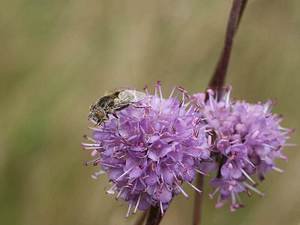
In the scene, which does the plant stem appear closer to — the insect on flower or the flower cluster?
the flower cluster

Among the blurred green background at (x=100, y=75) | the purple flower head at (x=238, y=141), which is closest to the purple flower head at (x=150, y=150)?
the purple flower head at (x=238, y=141)

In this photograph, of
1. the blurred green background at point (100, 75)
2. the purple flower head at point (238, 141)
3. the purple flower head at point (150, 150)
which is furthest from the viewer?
the blurred green background at point (100, 75)

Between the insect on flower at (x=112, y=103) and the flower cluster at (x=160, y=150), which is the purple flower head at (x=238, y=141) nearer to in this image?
the flower cluster at (x=160, y=150)

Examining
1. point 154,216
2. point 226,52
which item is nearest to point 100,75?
point 226,52

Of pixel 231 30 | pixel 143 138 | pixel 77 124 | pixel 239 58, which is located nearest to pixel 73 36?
pixel 77 124

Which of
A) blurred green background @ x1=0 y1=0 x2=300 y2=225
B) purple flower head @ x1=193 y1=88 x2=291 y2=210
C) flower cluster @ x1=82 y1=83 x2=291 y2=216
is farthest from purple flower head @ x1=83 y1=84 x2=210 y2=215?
blurred green background @ x1=0 y1=0 x2=300 y2=225

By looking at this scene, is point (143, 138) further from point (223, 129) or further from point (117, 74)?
point (117, 74)

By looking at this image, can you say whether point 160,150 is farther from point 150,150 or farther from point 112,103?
point 112,103

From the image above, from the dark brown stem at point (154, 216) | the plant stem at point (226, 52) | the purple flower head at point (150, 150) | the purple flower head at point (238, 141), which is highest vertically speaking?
the plant stem at point (226, 52)
